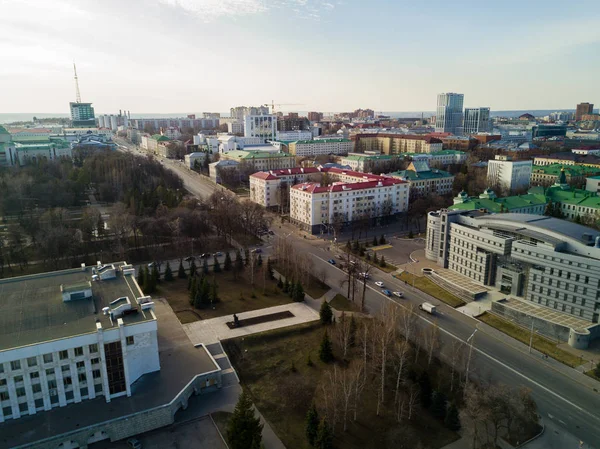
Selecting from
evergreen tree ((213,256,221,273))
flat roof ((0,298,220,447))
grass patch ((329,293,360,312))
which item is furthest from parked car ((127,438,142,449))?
evergreen tree ((213,256,221,273))

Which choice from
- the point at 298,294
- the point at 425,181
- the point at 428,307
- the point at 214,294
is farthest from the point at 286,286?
the point at 425,181

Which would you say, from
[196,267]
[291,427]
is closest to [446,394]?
[291,427]

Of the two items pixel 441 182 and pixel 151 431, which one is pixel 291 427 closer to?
pixel 151 431

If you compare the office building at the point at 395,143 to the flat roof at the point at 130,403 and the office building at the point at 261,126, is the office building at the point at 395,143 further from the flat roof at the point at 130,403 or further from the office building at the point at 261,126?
the flat roof at the point at 130,403

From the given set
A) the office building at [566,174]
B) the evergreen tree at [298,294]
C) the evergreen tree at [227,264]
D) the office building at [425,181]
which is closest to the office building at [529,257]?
the evergreen tree at [298,294]

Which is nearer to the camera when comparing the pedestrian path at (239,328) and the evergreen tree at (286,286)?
the pedestrian path at (239,328)

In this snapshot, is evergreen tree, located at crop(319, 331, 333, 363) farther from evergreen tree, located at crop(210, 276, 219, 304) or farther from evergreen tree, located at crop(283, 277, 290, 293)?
evergreen tree, located at crop(210, 276, 219, 304)
